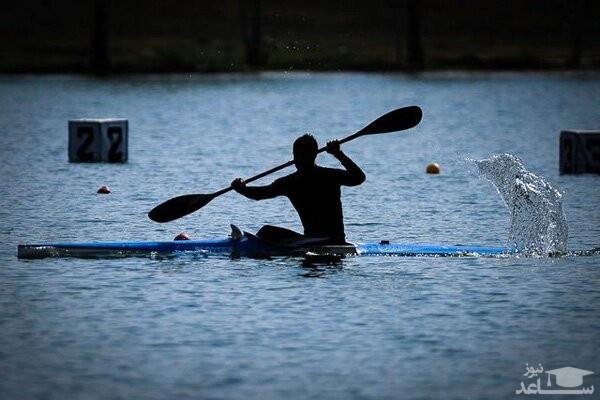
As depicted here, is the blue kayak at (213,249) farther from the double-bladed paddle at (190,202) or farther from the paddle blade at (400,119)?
the paddle blade at (400,119)

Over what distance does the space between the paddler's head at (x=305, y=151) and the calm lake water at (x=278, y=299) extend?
1.01 meters

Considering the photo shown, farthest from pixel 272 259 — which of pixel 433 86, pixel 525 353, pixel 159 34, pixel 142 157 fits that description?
pixel 159 34

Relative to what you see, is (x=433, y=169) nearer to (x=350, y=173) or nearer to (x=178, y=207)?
(x=178, y=207)

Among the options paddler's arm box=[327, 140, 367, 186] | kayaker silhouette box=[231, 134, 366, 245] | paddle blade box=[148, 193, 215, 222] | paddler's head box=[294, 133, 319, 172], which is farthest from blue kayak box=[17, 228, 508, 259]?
paddle blade box=[148, 193, 215, 222]

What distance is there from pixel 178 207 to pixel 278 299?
4059mm

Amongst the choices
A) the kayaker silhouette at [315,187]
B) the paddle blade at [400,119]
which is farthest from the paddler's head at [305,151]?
the paddle blade at [400,119]

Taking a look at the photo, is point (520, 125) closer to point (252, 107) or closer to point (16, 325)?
point (252, 107)

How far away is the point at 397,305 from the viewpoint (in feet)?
51.3

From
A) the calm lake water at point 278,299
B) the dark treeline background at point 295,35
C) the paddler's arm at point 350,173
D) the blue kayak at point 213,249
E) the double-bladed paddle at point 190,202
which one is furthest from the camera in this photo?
the dark treeline background at point 295,35

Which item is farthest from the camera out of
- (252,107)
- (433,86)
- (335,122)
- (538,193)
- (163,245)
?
(433,86)

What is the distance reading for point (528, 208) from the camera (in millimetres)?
20094

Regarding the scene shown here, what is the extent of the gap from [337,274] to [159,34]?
113 m

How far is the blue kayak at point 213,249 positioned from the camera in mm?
18344

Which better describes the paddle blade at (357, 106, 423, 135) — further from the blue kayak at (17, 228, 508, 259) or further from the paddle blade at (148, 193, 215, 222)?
the paddle blade at (148, 193, 215, 222)
